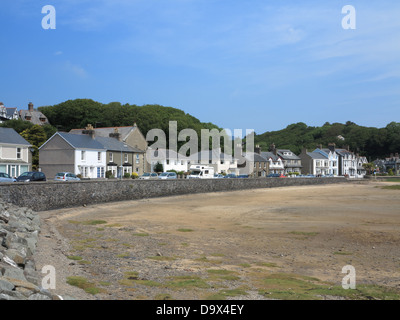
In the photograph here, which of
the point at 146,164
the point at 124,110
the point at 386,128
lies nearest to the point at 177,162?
the point at 146,164

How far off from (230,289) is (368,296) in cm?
311

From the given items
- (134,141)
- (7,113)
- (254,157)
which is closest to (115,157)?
(134,141)

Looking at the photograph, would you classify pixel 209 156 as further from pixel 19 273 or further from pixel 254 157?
pixel 19 273

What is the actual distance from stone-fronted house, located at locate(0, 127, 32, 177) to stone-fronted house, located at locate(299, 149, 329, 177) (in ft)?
263

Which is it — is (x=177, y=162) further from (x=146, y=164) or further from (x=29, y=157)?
(x=29, y=157)

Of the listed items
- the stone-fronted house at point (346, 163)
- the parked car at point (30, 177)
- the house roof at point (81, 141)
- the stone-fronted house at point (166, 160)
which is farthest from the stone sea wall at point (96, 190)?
the stone-fronted house at point (346, 163)

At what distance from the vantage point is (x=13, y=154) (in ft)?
161

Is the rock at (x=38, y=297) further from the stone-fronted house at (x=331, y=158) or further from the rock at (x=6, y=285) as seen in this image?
the stone-fronted house at (x=331, y=158)

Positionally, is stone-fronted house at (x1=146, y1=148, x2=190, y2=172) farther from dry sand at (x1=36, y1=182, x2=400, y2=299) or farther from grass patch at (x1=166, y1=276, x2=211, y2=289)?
grass patch at (x1=166, y1=276, x2=211, y2=289)

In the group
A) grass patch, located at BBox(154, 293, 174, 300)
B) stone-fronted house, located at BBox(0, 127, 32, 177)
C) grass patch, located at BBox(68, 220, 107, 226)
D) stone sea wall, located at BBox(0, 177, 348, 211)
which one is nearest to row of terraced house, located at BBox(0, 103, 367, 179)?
stone-fronted house, located at BBox(0, 127, 32, 177)

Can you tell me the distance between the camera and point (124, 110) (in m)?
104

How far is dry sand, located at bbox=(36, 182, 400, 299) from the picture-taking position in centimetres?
995

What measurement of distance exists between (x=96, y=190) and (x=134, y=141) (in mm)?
38684
